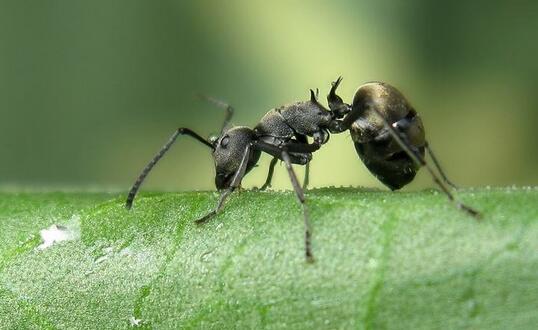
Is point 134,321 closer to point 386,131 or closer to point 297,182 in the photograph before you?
point 297,182

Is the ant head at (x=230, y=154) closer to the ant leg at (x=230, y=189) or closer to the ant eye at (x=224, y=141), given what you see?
the ant eye at (x=224, y=141)

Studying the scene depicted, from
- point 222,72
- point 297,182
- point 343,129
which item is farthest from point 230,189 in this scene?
point 222,72

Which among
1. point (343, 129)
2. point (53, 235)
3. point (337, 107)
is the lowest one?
point (343, 129)

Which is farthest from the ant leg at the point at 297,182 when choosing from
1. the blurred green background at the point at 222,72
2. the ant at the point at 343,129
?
the blurred green background at the point at 222,72

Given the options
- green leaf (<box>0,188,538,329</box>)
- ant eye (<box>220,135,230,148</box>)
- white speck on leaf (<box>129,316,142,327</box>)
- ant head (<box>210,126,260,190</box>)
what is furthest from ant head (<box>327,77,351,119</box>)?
white speck on leaf (<box>129,316,142,327</box>)

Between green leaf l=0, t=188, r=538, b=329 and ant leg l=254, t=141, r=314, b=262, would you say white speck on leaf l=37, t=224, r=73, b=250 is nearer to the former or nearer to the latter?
green leaf l=0, t=188, r=538, b=329

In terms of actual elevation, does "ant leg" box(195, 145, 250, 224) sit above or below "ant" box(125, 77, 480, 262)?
above
